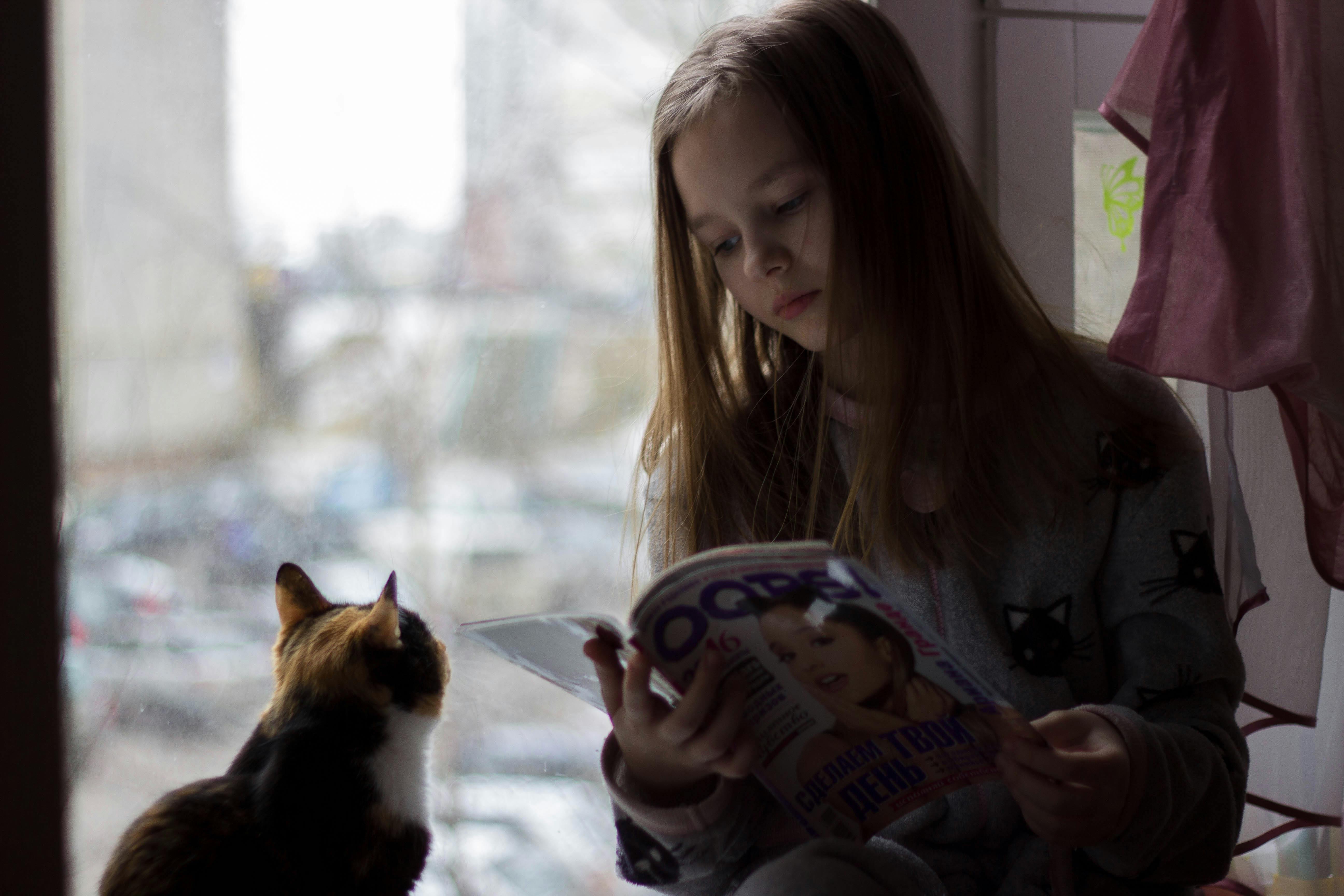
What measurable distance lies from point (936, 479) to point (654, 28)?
21.5 inches

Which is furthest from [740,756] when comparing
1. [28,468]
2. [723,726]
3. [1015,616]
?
[28,468]

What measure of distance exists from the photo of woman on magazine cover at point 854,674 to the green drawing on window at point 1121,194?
0.68 meters

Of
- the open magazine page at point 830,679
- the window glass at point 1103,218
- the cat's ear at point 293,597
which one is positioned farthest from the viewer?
the window glass at point 1103,218

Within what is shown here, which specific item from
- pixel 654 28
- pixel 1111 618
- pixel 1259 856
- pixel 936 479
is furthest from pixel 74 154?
pixel 1259 856

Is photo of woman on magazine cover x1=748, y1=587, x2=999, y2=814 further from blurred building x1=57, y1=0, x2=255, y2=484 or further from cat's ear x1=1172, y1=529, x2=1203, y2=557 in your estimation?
blurred building x1=57, y1=0, x2=255, y2=484

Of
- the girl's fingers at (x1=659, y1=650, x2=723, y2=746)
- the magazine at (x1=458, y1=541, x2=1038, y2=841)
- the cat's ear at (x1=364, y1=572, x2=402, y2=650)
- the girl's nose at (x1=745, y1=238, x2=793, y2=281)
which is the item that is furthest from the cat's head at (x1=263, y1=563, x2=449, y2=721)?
the girl's nose at (x1=745, y1=238, x2=793, y2=281)

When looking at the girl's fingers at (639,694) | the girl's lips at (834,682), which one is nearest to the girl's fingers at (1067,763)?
the girl's lips at (834,682)

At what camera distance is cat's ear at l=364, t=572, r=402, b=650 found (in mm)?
653

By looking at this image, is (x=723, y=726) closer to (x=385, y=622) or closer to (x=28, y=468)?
(x=385, y=622)

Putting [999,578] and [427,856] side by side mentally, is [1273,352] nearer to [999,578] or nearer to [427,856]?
[999,578]

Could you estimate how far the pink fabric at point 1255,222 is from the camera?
2.26 ft

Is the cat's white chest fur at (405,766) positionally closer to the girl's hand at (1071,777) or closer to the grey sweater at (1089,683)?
the grey sweater at (1089,683)

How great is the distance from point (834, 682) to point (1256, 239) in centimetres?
48

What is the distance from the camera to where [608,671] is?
573 mm
